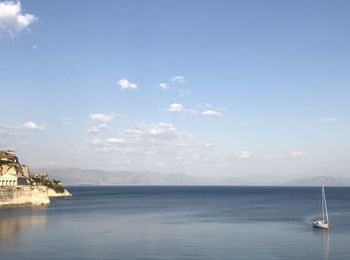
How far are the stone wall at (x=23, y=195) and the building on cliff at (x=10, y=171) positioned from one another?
3487 millimetres

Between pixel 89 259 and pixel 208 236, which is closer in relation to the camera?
pixel 89 259

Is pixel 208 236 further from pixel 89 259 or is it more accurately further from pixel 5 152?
pixel 5 152

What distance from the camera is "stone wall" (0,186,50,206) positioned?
147 metres

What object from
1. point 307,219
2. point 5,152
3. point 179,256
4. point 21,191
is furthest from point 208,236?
point 5,152

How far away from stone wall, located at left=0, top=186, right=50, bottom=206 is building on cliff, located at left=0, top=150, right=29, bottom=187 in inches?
137

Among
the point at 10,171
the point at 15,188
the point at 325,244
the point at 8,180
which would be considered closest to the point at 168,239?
the point at 325,244

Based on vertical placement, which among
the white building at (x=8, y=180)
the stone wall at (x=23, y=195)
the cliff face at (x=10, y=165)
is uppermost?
the cliff face at (x=10, y=165)

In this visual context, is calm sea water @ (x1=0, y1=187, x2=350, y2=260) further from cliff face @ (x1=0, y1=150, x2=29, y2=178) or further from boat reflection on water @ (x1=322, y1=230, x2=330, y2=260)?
cliff face @ (x1=0, y1=150, x2=29, y2=178)

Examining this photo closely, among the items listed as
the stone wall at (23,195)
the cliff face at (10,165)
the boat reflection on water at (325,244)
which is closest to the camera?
the boat reflection on water at (325,244)

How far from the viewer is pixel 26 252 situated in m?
61.6

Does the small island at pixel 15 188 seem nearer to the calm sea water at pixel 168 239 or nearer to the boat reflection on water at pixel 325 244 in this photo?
the calm sea water at pixel 168 239

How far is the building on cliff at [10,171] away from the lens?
5994 inches

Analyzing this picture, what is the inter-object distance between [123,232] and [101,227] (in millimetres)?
9274

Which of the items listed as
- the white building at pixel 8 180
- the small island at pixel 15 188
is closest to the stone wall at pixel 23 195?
the small island at pixel 15 188
